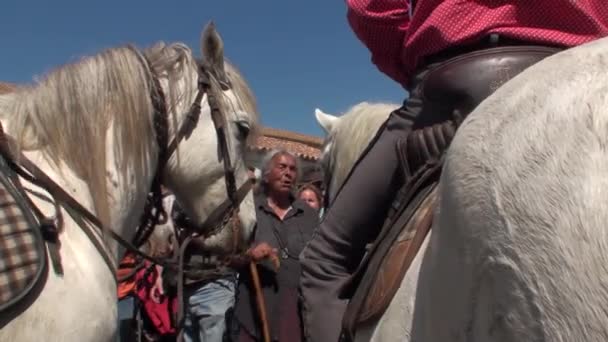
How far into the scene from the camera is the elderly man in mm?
4395

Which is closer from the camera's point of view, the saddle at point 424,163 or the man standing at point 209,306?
the saddle at point 424,163

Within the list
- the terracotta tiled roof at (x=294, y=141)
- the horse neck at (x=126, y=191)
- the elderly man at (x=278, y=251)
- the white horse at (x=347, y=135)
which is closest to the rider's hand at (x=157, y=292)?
the elderly man at (x=278, y=251)

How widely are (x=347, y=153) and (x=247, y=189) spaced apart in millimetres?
484

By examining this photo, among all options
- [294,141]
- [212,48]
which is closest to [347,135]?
[212,48]

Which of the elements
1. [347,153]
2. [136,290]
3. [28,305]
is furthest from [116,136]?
[136,290]

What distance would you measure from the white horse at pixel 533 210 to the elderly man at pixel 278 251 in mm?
→ 3300

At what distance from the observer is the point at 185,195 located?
114 inches

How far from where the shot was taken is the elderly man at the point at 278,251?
439 centimetres

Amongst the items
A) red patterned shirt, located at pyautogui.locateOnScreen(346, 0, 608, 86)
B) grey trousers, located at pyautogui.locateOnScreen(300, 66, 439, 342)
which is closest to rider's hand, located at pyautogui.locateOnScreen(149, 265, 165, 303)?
grey trousers, located at pyautogui.locateOnScreen(300, 66, 439, 342)

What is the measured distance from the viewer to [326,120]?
11.3 feet

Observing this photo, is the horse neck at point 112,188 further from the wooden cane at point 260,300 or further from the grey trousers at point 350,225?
the wooden cane at point 260,300

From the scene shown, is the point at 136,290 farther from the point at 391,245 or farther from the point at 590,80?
the point at 590,80

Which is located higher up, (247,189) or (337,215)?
(337,215)

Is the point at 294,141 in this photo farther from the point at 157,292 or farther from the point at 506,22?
the point at 506,22
